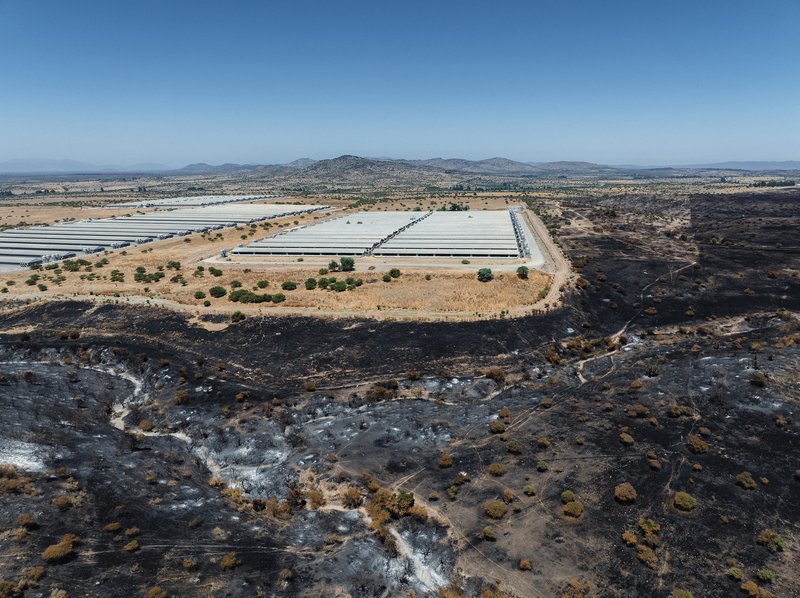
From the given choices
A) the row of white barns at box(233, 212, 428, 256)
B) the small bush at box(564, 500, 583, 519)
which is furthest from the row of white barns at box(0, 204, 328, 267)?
the small bush at box(564, 500, 583, 519)

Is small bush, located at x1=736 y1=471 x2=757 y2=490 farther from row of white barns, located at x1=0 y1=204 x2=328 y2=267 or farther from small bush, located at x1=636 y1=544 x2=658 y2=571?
row of white barns, located at x1=0 y1=204 x2=328 y2=267

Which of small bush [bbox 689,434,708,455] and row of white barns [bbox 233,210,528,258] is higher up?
row of white barns [bbox 233,210,528,258]

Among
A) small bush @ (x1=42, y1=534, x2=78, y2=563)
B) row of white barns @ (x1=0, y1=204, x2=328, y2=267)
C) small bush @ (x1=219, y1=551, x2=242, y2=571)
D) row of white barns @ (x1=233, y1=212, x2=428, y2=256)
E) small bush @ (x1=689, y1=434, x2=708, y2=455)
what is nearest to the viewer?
small bush @ (x1=42, y1=534, x2=78, y2=563)

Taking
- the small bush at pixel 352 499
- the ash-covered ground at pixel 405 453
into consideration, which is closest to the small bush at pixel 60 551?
the ash-covered ground at pixel 405 453

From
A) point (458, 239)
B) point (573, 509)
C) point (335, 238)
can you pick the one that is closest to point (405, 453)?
point (573, 509)

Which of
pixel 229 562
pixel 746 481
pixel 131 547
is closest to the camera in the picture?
pixel 229 562

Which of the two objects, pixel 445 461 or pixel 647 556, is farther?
pixel 445 461

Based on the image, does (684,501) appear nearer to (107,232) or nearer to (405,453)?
(405,453)

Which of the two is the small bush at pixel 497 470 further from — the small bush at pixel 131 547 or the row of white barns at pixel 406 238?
the row of white barns at pixel 406 238
